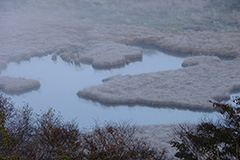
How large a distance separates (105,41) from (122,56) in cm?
328

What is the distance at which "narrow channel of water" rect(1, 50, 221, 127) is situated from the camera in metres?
14.8

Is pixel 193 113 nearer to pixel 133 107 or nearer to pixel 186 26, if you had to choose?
pixel 133 107

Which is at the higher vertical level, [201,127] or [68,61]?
[201,127]

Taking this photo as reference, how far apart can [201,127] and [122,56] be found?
1269cm

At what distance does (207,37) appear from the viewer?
2403 cm

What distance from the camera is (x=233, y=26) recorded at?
2683cm

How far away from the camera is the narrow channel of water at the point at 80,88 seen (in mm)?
14805

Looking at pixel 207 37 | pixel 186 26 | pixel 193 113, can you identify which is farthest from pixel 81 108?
pixel 186 26

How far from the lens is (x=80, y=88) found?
1777 cm

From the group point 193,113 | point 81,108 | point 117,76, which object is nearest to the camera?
point 193,113

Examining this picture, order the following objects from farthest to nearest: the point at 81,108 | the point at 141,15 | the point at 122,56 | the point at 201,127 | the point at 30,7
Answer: the point at 30,7 < the point at 141,15 < the point at 122,56 < the point at 81,108 < the point at 201,127

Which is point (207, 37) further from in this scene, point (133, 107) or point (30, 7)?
point (30, 7)

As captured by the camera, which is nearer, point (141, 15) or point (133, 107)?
point (133, 107)

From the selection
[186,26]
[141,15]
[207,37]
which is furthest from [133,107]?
[141,15]
